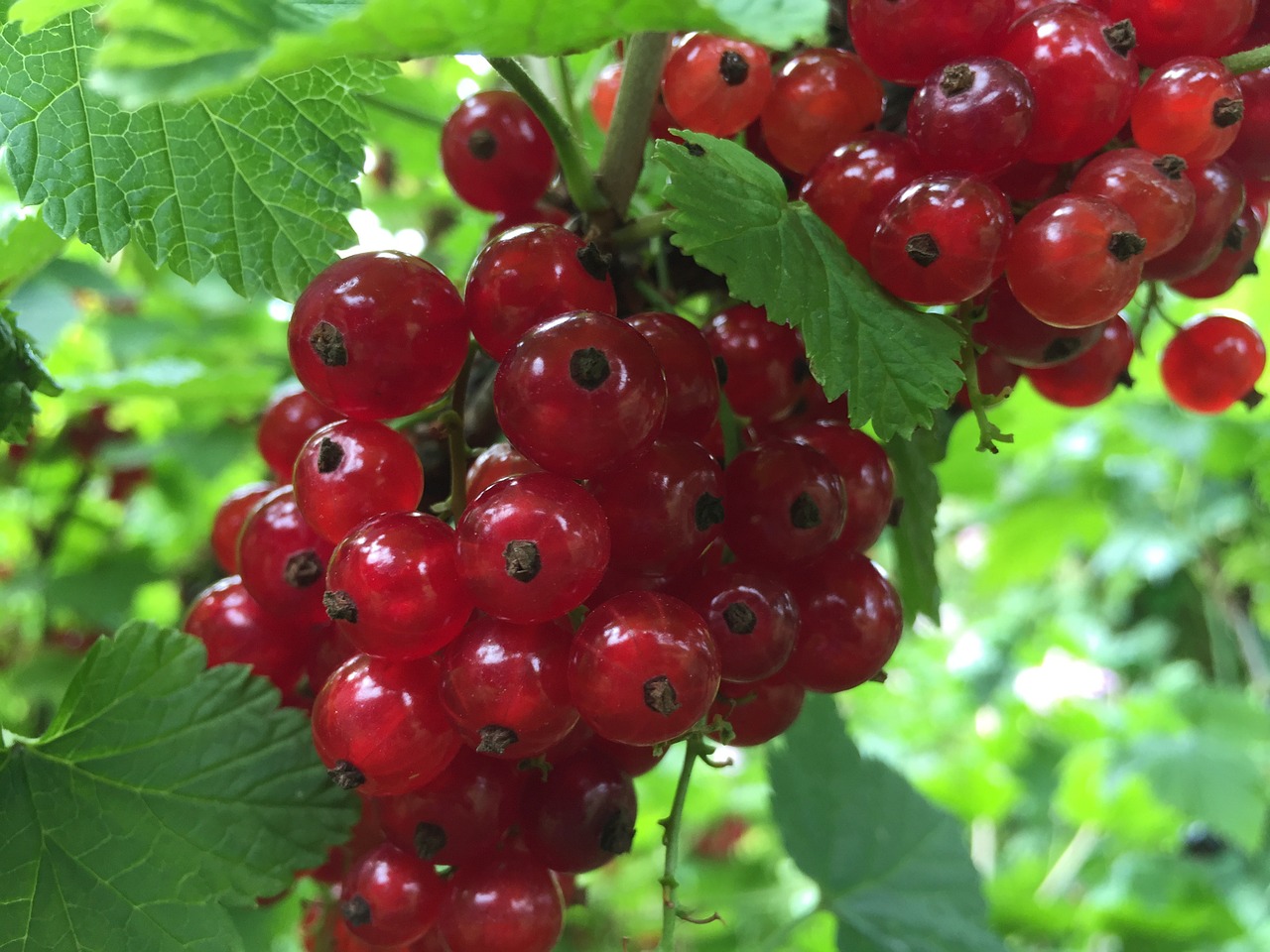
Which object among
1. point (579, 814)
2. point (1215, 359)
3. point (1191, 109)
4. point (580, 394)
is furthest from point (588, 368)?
point (1215, 359)

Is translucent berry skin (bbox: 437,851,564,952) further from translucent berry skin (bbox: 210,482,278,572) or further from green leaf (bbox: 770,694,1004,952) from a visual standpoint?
green leaf (bbox: 770,694,1004,952)

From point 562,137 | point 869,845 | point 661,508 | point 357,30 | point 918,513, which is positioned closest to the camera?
point 357,30

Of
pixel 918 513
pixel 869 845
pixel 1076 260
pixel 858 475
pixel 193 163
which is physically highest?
pixel 193 163

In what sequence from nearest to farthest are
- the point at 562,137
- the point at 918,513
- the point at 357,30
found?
the point at 357,30
the point at 562,137
the point at 918,513

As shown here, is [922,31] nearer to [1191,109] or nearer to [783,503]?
[1191,109]

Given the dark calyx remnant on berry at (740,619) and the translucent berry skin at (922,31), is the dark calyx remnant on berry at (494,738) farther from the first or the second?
the translucent berry skin at (922,31)

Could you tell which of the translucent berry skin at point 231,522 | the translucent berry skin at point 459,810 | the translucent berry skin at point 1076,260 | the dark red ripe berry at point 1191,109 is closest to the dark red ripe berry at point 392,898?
the translucent berry skin at point 459,810

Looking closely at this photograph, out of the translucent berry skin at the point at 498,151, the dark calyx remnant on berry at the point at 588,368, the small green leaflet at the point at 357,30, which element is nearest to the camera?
the small green leaflet at the point at 357,30
